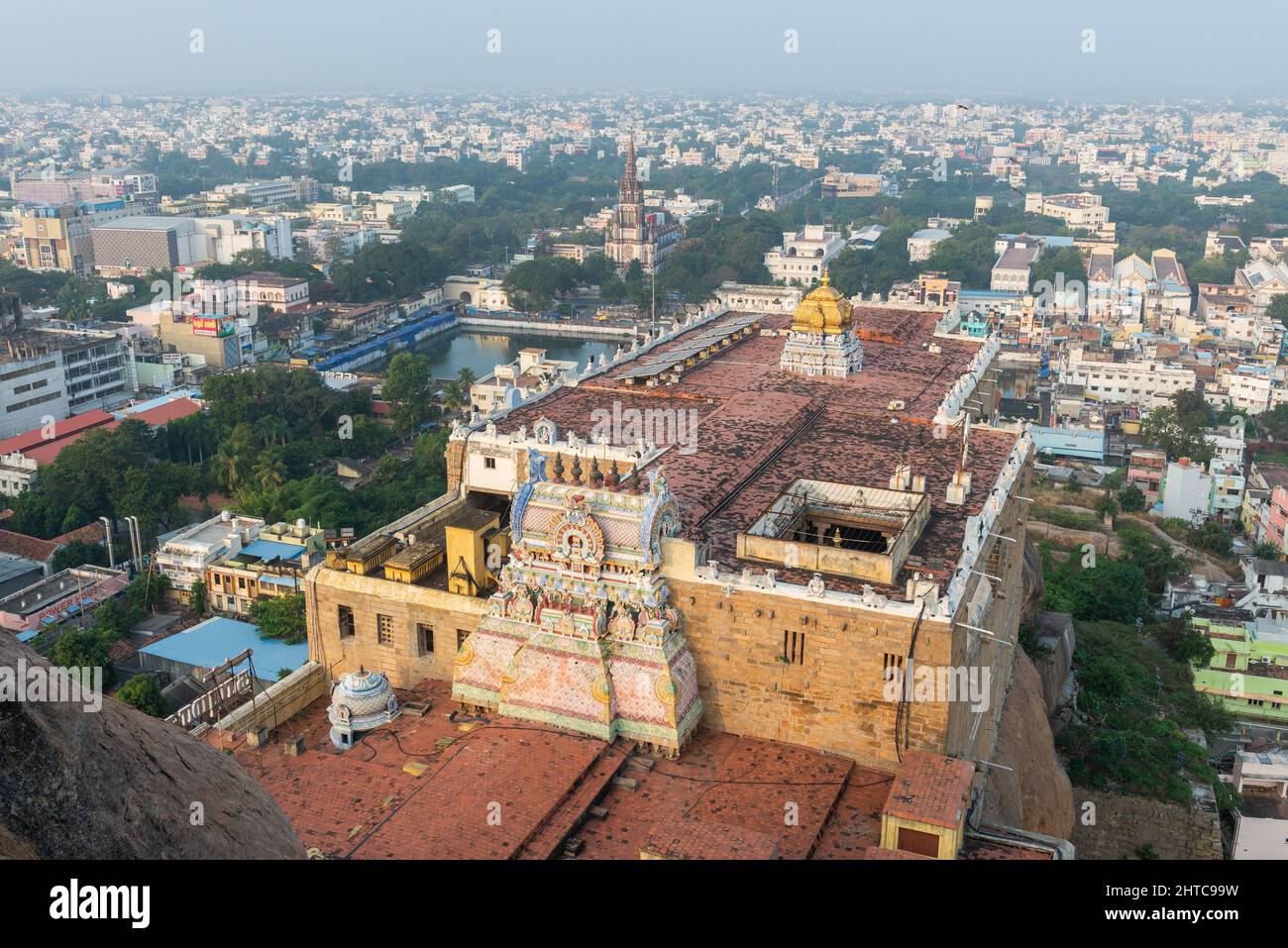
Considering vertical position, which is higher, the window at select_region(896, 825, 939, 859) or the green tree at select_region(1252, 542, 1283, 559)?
the window at select_region(896, 825, 939, 859)

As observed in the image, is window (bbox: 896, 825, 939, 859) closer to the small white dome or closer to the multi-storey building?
the small white dome

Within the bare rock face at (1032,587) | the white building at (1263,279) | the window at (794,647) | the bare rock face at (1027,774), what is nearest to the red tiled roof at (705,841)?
the window at (794,647)

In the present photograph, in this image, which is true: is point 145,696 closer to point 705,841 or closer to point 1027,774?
point 705,841

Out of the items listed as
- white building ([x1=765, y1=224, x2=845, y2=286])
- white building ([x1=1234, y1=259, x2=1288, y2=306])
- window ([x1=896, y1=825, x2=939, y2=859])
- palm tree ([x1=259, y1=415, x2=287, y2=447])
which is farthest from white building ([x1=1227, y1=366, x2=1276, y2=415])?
window ([x1=896, y1=825, x2=939, y2=859])

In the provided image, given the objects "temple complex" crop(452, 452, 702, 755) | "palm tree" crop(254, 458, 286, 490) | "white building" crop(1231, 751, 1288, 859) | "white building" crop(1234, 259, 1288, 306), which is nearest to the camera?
"temple complex" crop(452, 452, 702, 755)

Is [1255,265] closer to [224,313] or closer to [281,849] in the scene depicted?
[224,313]

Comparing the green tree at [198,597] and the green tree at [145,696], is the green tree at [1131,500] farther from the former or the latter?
the green tree at [145,696]

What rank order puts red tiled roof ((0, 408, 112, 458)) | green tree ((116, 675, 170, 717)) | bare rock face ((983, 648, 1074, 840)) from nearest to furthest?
bare rock face ((983, 648, 1074, 840)), green tree ((116, 675, 170, 717)), red tiled roof ((0, 408, 112, 458))
